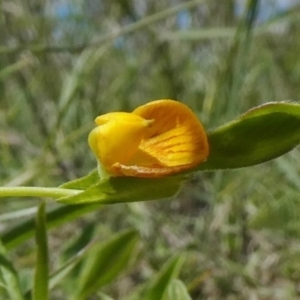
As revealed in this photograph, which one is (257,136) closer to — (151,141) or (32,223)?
(151,141)

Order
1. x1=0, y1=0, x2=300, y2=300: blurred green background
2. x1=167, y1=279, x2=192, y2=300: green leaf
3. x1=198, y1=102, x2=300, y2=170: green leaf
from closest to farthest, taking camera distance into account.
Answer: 1. x1=198, y1=102, x2=300, y2=170: green leaf
2. x1=167, y1=279, x2=192, y2=300: green leaf
3. x1=0, y1=0, x2=300, y2=300: blurred green background

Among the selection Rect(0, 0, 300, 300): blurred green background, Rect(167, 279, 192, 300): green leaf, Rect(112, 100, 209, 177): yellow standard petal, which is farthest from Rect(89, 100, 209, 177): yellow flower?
Rect(0, 0, 300, 300): blurred green background

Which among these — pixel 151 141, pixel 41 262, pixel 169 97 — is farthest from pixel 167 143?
pixel 169 97

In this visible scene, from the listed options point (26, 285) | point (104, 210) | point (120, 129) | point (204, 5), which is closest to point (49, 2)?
point (204, 5)

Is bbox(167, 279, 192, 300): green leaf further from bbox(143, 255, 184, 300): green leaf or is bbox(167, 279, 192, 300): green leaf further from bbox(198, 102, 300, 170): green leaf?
bbox(198, 102, 300, 170): green leaf

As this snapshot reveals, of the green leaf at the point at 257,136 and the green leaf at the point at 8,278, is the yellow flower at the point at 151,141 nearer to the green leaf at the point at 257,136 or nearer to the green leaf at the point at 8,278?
the green leaf at the point at 257,136

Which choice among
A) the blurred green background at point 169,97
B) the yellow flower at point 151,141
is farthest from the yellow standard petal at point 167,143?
the blurred green background at point 169,97
